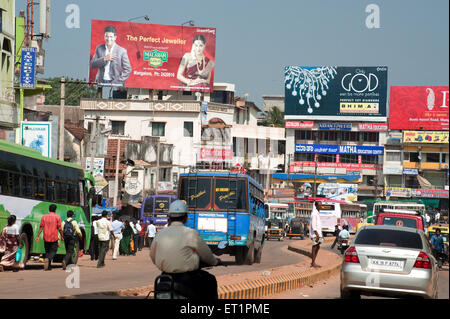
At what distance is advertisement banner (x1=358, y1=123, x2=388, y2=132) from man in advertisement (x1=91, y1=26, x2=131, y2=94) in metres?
33.6

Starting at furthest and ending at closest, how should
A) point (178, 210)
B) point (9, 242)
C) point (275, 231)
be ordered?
1. point (275, 231)
2. point (9, 242)
3. point (178, 210)

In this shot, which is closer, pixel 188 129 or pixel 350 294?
pixel 350 294

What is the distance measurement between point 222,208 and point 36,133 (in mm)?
18406

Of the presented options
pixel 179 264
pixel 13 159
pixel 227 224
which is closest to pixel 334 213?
pixel 227 224

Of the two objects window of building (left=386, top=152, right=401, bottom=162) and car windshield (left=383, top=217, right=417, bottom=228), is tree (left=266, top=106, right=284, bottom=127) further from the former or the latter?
car windshield (left=383, top=217, right=417, bottom=228)

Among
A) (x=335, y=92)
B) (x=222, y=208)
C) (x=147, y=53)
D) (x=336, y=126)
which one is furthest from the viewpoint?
(x=336, y=126)

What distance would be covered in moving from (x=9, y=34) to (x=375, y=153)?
70430mm

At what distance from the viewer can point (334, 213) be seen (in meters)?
75.8

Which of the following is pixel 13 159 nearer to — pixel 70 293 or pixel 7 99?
pixel 70 293

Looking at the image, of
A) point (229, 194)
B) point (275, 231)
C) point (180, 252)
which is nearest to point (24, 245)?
point (229, 194)

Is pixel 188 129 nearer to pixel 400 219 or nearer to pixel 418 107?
pixel 418 107

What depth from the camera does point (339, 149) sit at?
354 feet

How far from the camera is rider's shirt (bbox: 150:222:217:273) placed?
28.1 ft
